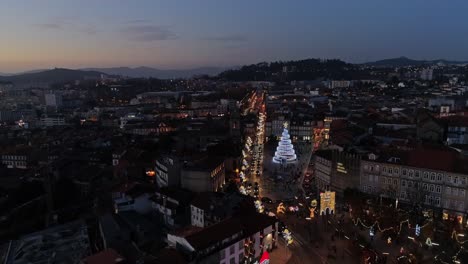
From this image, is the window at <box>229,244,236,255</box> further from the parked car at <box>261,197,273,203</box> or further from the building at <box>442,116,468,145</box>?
the building at <box>442,116,468,145</box>

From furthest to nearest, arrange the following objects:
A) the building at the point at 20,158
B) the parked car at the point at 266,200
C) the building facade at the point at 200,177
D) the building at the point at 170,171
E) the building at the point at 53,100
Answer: the building at the point at 53,100, the building at the point at 20,158, the building at the point at 170,171, the building facade at the point at 200,177, the parked car at the point at 266,200

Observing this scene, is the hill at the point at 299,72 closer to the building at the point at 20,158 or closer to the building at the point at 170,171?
the building at the point at 20,158

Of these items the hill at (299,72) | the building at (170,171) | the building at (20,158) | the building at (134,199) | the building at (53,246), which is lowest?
the building at (53,246)

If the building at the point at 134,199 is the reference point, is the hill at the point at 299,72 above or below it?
above

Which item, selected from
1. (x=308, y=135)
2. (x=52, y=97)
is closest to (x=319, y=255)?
(x=308, y=135)

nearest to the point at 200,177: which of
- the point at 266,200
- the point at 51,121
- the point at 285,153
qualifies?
the point at 266,200

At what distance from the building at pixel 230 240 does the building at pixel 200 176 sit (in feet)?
20.7

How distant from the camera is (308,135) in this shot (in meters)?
41.6

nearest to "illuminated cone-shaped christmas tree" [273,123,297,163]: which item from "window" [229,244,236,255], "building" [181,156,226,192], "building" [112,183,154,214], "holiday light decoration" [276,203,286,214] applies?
"building" [181,156,226,192]

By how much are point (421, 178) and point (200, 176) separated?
12010 mm

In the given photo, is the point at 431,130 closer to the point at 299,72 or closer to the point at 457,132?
the point at 457,132

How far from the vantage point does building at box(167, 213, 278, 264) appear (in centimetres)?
1422

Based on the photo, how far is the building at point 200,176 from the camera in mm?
22734

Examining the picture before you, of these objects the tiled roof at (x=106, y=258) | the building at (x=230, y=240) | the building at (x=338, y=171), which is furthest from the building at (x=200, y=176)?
the tiled roof at (x=106, y=258)
